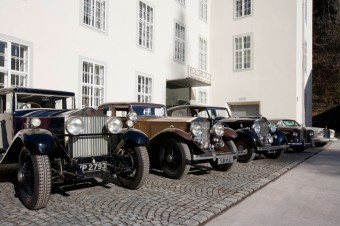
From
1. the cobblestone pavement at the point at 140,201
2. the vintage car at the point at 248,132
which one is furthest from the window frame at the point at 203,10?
the cobblestone pavement at the point at 140,201

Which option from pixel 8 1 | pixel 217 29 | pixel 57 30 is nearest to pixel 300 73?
pixel 217 29

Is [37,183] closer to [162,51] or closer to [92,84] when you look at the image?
[92,84]

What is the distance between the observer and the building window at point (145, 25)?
1347 cm

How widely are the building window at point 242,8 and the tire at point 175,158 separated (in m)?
14.5

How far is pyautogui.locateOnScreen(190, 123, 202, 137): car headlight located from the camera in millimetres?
6508

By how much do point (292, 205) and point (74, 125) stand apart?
3.35 meters

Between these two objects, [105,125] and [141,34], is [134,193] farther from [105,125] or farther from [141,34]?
[141,34]

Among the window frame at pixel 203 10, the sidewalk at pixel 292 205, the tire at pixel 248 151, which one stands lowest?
the sidewalk at pixel 292 205

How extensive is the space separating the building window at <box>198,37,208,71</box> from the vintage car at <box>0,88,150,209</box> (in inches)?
529

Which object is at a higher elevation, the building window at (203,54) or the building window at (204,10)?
the building window at (204,10)

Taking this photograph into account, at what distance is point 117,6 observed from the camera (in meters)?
12.1

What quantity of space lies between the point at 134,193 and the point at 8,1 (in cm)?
640

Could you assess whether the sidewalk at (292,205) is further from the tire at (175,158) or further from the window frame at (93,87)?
the window frame at (93,87)

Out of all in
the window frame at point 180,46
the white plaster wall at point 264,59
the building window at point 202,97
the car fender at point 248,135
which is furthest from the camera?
the building window at point 202,97
